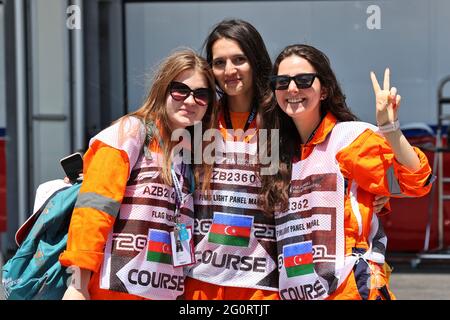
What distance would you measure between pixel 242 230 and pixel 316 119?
43 centimetres

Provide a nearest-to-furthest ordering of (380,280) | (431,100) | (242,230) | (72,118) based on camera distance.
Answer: (380,280) < (242,230) < (72,118) < (431,100)

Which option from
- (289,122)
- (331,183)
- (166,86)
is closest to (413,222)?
(289,122)

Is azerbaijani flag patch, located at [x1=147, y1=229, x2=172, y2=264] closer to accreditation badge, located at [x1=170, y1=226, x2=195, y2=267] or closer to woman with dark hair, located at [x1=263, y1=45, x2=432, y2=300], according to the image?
accreditation badge, located at [x1=170, y1=226, x2=195, y2=267]

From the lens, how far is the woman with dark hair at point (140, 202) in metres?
2.19

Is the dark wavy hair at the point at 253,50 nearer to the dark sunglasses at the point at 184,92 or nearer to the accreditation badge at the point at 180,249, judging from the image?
the dark sunglasses at the point at 184,92

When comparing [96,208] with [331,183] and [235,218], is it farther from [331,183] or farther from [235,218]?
[331,183]

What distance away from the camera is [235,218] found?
2.35m

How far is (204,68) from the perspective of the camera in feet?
7.84

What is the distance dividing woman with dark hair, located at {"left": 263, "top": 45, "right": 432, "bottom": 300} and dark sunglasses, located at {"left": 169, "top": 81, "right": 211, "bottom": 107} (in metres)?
0.24

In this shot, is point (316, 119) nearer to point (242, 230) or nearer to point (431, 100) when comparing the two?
point (242, 230)

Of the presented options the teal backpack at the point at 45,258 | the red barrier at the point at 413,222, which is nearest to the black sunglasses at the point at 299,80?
the teal backpack at the point at 45,258

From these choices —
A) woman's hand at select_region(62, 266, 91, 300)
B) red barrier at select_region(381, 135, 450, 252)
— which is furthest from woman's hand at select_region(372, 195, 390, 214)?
red barrier at select_region(381, 135, 450, 252)

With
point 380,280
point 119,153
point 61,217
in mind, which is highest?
point 119,153

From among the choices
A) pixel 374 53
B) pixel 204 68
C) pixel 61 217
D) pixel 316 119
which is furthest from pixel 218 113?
pixel 374 53
